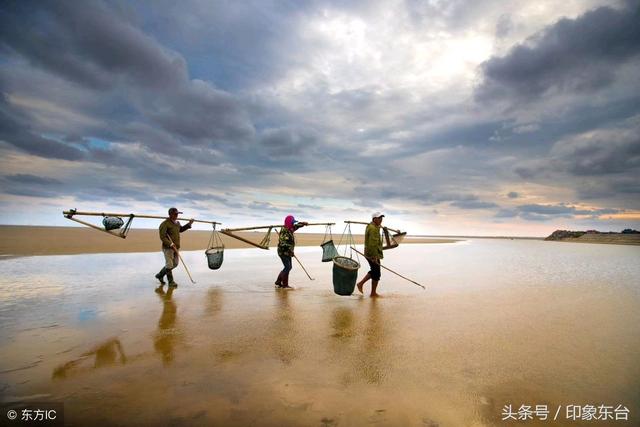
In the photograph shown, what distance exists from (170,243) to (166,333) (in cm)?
456

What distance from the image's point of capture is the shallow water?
2.96 m

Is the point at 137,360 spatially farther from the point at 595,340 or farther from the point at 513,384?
the point at 595,340

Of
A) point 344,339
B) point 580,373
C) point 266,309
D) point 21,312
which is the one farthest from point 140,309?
point 580,373

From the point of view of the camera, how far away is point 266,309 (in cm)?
672

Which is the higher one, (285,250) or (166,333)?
(285,250)

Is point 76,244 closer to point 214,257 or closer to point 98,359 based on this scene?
point 214,257

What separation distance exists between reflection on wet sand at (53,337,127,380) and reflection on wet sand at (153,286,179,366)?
1.43 feet

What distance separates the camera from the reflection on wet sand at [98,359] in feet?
11.8

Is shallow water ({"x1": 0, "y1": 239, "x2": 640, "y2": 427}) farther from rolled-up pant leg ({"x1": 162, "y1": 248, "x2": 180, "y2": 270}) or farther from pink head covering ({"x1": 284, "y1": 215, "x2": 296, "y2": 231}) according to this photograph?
pink head covering ({"x1": 284, "y1": 215, "x2": 296, "y2": 231})

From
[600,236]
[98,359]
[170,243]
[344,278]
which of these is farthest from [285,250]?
[600,236]

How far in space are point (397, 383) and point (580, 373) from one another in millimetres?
2275

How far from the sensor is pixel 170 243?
905cm

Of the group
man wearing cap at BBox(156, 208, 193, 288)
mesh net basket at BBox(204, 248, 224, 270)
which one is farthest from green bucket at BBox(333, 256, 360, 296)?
mesh net basket at BBox(204, 248, 224, 270)

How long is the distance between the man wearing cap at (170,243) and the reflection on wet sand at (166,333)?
1781mm
